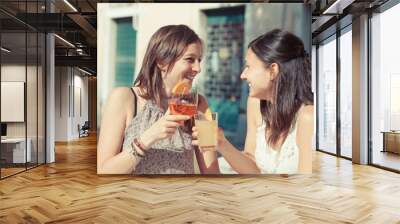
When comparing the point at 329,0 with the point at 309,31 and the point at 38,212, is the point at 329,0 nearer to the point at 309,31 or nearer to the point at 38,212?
the point at 309,31

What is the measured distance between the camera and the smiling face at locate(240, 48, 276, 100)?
604cm

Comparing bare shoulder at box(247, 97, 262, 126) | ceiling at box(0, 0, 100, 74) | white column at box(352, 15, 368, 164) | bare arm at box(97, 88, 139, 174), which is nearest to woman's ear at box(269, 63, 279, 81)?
bare shoulder at box(247, 97, 262, 126)

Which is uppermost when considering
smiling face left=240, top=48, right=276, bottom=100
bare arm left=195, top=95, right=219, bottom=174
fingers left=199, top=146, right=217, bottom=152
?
smiling face left=240, top=48, right=276, bottom=100

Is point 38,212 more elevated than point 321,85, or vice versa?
point 321,85

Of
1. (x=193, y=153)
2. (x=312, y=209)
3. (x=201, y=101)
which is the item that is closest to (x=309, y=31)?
Result: (x=201, y=101)

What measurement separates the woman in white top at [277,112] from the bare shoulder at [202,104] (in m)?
0.45

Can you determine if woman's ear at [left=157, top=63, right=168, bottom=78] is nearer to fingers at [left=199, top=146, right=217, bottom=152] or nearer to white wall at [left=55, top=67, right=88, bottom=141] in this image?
fingers at [left=199, top=146, right=217, bottom=152]

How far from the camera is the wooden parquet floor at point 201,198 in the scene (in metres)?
3.83

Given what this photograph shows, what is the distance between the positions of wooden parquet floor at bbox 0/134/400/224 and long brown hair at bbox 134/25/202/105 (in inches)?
54.3

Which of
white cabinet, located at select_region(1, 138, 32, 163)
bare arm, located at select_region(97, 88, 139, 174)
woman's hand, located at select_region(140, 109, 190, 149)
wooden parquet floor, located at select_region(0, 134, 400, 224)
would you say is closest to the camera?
wooden parquet floor, located at select_region(0, 134, 400, 224)

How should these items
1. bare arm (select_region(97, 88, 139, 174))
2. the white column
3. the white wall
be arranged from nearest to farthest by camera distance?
bare arm (select_region(97, 88, 139, 174)) < the white column < the white wall

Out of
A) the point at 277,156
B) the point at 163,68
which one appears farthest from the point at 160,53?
the point at 277,156

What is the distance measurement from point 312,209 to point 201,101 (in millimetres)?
2532

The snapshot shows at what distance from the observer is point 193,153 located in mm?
6020
